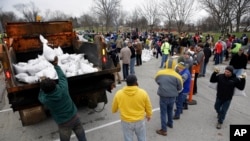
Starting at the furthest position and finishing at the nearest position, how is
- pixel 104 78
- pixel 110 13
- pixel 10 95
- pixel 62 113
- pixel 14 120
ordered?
pixel 110 13 < pixel 14 120 < pixel 104 78 < pixel 10 95 < pixel 62 113

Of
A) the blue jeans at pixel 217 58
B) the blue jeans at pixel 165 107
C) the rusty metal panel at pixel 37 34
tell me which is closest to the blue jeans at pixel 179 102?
the blue jeans at pixel 165 107

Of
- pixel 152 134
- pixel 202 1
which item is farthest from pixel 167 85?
pixel 202 1

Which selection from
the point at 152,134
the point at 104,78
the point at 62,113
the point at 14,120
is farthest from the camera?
the point at 14,120

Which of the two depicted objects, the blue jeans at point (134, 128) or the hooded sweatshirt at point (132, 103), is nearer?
the hooded sweatshirt at point (132, 103)

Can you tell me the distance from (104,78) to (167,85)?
153 cm

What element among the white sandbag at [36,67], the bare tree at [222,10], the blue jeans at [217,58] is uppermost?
the bare tree at [222,10]

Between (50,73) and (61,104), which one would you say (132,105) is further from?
(50,73)

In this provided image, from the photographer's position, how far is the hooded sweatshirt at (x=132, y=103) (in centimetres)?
308

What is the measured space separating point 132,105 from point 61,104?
1069 millimetres

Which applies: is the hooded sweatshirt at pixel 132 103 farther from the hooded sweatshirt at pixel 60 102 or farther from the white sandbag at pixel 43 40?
the white sandbag at pixel 43 40

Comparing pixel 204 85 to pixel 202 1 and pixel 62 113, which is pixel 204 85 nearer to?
pixel 62 113

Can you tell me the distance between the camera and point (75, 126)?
347 centimetres

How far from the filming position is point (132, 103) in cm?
312

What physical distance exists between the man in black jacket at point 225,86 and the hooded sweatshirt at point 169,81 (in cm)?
97
